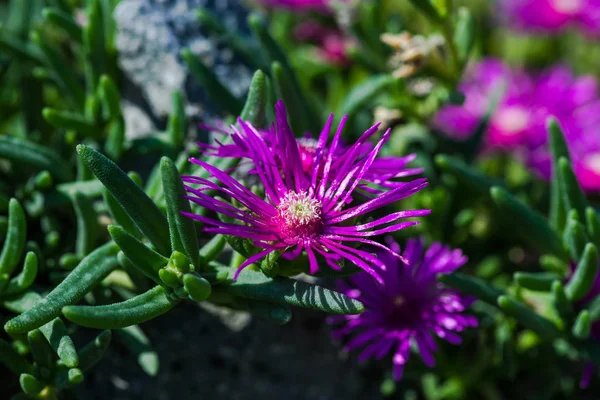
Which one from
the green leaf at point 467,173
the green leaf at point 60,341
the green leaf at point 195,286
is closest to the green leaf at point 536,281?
the green leaf at point 467,173

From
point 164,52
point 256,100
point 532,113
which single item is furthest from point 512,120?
point 256,100

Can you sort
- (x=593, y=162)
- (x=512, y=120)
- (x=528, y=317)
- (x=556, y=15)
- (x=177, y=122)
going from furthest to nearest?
1. (x=556, y=15)
2. (x=512, y=120)
3. (x=593, y=162)
4. (x=177, y=122)
5. (x=528, y=317)

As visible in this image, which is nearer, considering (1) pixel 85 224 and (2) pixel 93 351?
(2) pixel 93 351

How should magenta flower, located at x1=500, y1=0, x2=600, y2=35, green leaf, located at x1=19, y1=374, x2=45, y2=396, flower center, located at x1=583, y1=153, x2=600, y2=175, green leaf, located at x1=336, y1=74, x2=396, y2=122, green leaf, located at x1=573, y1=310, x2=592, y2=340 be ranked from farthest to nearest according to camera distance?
magenta flower, located at x1=500, y1=0, x2=600, y2=35 < flower center, located at x1=583, y1=153, x2=600, y2=175 < green leaf, located at x1=336, y1=74, x2=396, y2=122 < green leaf, located at x1=573, y1=310, x2=592, y2=340 < green leaf, located at x1=19, y1=374, x2=45, y2=396

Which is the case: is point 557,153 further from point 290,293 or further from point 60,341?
point 60,341

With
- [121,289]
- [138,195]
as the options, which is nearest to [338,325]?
[121,289]

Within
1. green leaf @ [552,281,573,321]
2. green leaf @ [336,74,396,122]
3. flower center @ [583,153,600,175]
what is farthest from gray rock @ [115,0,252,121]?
flower center @ [583,153,600,175]

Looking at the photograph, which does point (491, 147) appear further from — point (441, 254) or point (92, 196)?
point (92, 196)

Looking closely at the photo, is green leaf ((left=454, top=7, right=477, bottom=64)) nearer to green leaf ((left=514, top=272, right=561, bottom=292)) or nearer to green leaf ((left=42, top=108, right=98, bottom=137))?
green leaf ((left=514, top=272, right=561, bottom=292))
